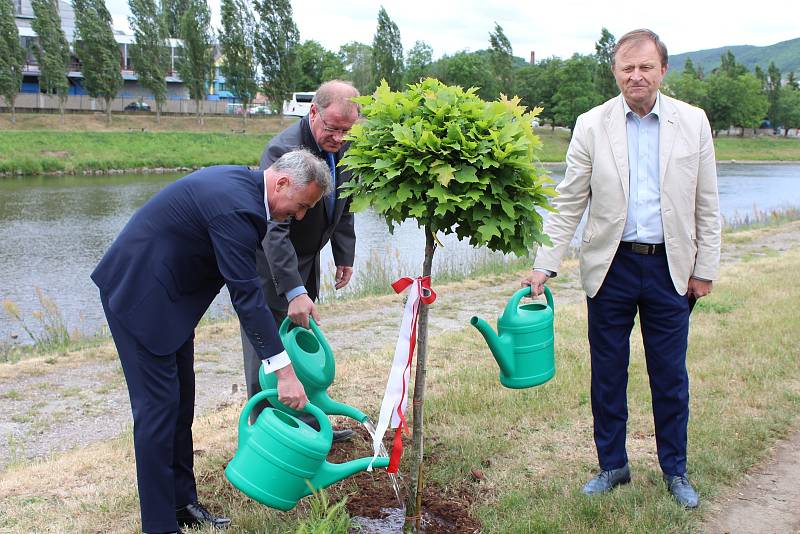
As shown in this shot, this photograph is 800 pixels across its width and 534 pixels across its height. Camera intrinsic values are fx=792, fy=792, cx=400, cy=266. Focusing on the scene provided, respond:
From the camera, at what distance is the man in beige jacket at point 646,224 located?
140 inches

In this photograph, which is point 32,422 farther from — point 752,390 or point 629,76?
point 752,390

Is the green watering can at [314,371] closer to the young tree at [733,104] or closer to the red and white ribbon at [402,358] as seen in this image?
the red and white ribbon at [402,358]

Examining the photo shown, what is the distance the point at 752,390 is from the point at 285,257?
3387 millimetres

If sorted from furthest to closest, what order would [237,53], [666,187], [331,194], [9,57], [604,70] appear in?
[604,70]
[237,53]
[9,57]
[331,194]
[666,187]

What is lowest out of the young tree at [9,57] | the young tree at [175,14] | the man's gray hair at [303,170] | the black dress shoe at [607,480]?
the black dress shoe at [607,480]

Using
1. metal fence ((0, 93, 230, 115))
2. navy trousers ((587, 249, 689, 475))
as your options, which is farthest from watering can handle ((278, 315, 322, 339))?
metal fence ((0, 93, 230, 115))

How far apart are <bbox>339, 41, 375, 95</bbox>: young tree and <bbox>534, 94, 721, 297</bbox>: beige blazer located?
6225 centimetres

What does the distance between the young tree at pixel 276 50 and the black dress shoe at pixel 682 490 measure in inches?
1869

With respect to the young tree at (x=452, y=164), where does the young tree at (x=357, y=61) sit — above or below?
above

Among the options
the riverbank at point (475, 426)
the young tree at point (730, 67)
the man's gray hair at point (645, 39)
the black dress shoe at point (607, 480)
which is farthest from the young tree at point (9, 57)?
the young tree at point (730, 67)

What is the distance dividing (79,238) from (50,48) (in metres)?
30.2

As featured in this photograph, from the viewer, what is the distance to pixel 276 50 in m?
48.8

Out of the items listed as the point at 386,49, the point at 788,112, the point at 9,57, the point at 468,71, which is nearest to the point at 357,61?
the point at 468,71

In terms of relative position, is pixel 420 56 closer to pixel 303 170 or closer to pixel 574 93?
pixel 574 93
